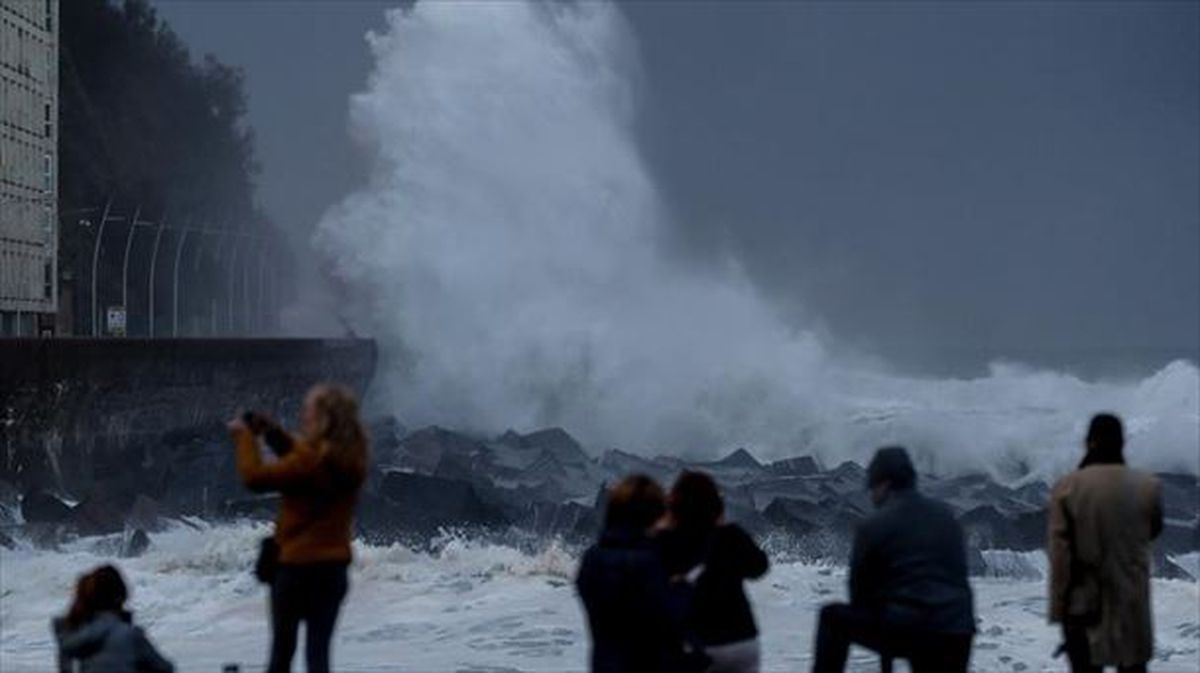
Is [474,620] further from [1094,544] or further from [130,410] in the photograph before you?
[130,410]

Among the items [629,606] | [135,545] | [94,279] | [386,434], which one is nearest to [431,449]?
[386,434]

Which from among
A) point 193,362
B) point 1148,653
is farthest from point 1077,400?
point 1148,653

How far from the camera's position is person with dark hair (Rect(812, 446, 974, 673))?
8.24m

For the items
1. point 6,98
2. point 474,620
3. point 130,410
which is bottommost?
point 474,620

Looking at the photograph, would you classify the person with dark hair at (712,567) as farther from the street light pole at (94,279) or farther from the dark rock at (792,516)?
the street light pole at (94,279)

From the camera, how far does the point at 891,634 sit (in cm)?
831

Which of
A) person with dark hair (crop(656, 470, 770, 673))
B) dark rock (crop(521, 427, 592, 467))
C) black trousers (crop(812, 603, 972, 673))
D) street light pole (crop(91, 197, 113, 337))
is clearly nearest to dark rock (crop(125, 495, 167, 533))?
dark rock (crop(521, 427, 592, 467))

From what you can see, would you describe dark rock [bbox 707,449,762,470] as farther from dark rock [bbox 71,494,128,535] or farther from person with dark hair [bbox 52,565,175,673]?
person with dark hair [bbox 52,565,175,673]

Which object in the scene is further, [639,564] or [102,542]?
[102,542]

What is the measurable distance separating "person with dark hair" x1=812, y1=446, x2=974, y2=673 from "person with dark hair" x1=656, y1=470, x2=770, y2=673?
41 cm

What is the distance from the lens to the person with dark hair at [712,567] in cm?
805

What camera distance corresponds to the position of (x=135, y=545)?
2155 cm

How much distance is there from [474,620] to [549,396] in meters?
35.1

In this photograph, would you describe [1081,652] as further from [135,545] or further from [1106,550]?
[135,545]
